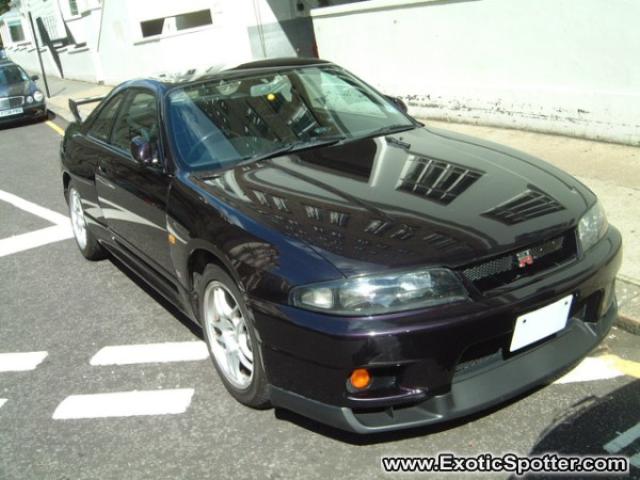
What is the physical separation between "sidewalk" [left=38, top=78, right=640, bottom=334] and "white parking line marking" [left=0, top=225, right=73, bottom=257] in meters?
4.67

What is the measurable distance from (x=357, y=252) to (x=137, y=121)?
2342 mm

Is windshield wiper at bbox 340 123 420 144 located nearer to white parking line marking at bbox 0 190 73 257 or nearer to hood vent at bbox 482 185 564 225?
hood vent at bbox 482 185 564 225

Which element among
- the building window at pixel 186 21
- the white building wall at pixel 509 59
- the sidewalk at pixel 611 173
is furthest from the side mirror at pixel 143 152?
the building window at pixel 186 21

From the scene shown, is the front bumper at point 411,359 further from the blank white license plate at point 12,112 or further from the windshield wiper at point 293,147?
the blank white license plate at point 12,112

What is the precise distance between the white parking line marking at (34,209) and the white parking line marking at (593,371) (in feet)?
17.6

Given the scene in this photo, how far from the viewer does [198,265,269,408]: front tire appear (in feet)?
9.98

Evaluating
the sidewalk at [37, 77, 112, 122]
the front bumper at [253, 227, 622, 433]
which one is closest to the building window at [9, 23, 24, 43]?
the sidewalk at [37, 77, 112, 122]

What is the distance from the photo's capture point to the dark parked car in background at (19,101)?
15477mm

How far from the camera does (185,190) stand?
356cm

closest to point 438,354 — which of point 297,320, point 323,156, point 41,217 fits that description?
point 297,320

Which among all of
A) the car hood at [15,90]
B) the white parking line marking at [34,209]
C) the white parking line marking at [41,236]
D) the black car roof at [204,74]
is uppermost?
the black car roof at [204,74]

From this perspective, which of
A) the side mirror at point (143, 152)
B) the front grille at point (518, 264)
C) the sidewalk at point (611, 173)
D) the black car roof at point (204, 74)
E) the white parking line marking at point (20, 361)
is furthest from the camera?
the black car roof at point (204, 74)

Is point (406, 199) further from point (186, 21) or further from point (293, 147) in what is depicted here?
point (186, 21)

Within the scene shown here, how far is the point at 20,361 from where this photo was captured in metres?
4.16
